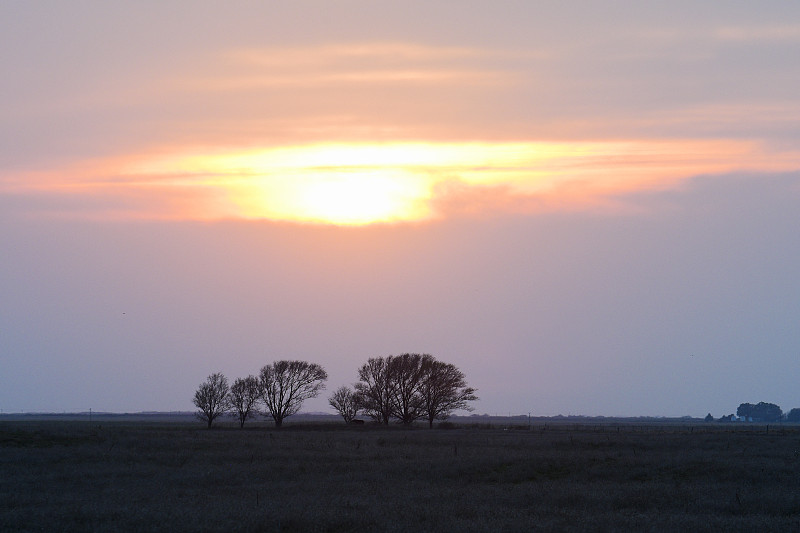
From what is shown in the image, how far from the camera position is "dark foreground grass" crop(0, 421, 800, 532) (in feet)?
76.3

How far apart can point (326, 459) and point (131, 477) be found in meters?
11.9

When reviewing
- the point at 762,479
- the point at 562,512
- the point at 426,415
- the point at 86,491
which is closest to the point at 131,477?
the point at 86,491

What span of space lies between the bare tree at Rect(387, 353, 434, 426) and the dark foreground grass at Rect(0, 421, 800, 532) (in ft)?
202

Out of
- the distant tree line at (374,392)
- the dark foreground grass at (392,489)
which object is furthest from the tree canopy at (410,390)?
the dark foreground grass at (392,489)

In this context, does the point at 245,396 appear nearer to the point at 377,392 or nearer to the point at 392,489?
the point at 377,392

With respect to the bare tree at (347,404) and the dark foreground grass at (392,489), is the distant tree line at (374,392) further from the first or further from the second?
the dark foreground grass at (392,489)

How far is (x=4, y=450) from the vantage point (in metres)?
47.0

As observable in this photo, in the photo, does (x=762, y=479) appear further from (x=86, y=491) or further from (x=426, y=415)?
(x=426, y=415)

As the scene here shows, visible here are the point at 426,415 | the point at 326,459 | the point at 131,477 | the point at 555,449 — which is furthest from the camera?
the point at 426,415

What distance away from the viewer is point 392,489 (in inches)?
1238

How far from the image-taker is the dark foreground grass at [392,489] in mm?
23266

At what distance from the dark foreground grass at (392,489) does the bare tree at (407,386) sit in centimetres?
6151

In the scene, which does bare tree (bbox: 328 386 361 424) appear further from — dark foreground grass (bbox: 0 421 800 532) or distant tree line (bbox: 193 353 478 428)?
dark foreground grass (bbox: 0 421 800 532)

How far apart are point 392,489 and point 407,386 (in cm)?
8345
